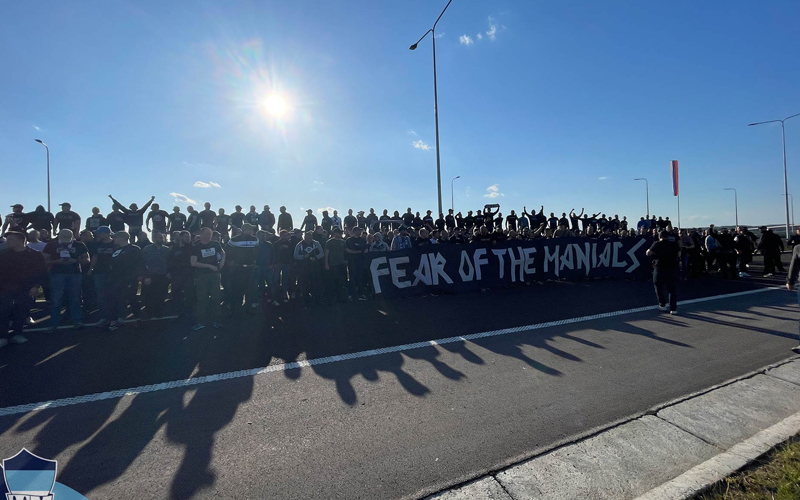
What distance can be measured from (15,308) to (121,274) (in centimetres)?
157

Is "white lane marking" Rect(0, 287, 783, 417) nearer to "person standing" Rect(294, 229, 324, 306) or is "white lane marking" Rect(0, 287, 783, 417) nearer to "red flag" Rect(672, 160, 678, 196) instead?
"person standing" Rect(294, 229, 324, 306)

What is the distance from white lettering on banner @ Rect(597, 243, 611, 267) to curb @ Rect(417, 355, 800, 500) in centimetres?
1014

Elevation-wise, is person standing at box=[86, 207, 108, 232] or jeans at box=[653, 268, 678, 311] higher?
person standing at box=[86, 207, 108, 232]

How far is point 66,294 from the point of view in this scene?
7258 mm

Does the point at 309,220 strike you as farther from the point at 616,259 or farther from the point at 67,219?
the point at 616,259

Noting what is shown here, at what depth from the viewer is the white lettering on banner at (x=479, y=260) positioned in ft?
36.3

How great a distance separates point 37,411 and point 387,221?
13.0m

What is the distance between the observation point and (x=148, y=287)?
7844mm

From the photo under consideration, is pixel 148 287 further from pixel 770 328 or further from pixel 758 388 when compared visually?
pixel 770 328

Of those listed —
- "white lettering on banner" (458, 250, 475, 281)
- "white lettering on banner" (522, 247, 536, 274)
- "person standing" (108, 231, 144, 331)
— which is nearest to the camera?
"person standing" (108, 231, 144, 331)

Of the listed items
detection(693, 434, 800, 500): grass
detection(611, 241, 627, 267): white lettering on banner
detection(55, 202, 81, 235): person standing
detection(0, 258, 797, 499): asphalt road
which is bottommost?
detection(693, 434, 800, 500): grass

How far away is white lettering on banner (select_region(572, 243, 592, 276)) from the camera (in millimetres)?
12805

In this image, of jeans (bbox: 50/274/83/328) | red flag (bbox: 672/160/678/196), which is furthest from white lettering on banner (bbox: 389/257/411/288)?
red flag (bbox: 672/160/678/196)

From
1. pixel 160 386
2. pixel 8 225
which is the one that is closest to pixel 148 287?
pixel 160 386
